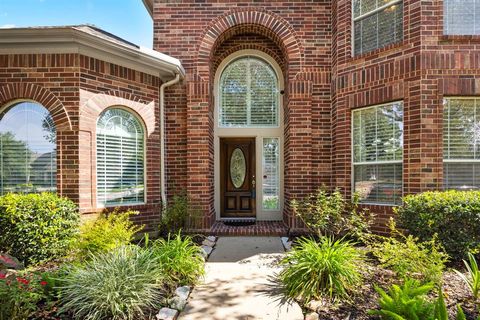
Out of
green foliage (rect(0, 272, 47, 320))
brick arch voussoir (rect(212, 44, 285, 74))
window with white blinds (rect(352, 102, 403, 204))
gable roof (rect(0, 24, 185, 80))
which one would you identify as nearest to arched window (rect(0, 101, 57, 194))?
gable roof (rect(0, 24, 185, 80))

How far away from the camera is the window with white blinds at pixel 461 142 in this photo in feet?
16.1

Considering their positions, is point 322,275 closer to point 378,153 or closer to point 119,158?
point 378,153

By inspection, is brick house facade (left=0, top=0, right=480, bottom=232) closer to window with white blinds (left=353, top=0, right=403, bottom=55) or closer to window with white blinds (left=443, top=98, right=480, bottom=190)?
window with white blinds (left=353, top=0, right=403, bottom=55)

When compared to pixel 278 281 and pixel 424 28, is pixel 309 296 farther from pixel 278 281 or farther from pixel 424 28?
pixel 424 28

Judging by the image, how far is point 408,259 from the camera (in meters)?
3.29

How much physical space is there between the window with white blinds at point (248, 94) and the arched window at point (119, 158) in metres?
2.21

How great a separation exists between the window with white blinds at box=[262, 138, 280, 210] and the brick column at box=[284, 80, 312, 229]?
0.89 metres

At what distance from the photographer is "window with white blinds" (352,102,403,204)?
5.23 meters

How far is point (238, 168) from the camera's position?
732 cm

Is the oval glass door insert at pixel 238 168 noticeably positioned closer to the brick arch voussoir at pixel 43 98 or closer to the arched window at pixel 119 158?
the arched window at pixel 119 158

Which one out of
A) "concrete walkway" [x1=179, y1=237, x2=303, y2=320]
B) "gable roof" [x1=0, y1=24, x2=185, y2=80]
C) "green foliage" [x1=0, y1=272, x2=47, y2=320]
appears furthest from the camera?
"gable roof" [x1=0, y1=24, x2=185, y2=80]

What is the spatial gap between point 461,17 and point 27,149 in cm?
815

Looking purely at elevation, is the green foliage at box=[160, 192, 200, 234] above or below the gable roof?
below

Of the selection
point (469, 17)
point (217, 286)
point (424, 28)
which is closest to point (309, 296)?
point (217, 286)
